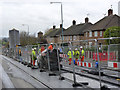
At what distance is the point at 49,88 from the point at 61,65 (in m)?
2.22

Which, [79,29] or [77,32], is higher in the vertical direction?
[79,29]

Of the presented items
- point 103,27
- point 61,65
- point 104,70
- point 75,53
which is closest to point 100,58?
point 104,70

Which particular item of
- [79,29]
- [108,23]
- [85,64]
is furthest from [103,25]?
[85,64]

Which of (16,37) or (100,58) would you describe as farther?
(16,37)

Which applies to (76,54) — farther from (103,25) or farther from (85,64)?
(103,25)

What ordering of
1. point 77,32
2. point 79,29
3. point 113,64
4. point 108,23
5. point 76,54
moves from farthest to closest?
point 79,29 → point 77,32 → point 108,23 → point 76,54 → point 113,64

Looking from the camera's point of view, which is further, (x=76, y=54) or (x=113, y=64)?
(x=76, y=54)

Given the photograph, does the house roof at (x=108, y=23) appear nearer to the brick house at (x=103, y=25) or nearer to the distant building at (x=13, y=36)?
the brick house at (x=103, y=25)

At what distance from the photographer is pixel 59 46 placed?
9.55 m

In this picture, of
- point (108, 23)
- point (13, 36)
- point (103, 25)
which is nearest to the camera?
point (13, 36)

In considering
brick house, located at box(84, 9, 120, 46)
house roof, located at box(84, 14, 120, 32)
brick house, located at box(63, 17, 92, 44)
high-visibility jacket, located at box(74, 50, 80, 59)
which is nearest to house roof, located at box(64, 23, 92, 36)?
brick house, located at box(63, 17, 92, 44)

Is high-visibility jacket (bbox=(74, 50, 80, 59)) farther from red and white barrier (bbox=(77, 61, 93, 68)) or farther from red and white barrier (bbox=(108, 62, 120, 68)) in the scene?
red and white barrier (bbox=(108, 62, 120, 68))

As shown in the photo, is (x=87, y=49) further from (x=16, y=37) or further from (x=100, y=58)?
(x=16, y=37)

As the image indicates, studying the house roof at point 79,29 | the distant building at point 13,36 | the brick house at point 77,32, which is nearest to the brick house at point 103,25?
the brick house at point 77,32
